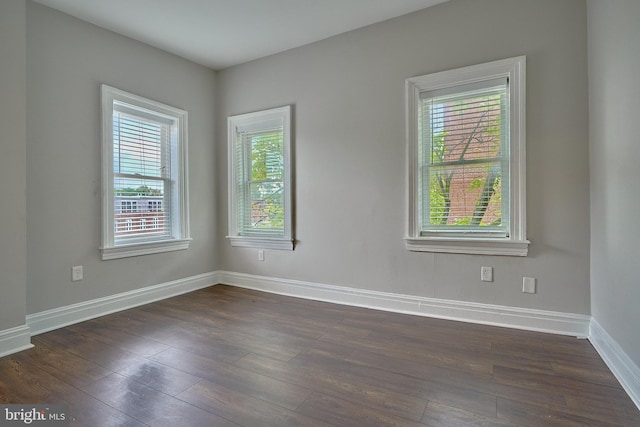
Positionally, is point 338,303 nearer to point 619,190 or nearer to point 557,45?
point 619,190

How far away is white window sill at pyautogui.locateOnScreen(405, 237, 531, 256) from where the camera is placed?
2.70 m

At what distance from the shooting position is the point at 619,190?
78.5 inches

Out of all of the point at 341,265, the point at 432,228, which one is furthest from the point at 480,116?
the point at 341,265

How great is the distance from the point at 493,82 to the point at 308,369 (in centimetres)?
274

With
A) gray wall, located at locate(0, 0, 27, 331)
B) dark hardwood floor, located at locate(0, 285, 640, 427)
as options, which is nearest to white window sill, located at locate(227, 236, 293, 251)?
dark hardwood floor, located at locate(0, 285, 640, 427)

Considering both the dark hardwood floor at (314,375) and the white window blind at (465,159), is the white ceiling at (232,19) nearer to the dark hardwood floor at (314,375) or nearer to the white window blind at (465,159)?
the white window blind at (465,159)

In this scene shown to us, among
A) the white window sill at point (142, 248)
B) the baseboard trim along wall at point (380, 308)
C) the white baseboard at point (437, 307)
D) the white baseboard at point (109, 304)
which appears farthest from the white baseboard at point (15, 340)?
the white baseboard at point (437, 307)

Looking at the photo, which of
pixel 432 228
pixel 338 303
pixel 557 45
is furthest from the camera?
pixel 338 303

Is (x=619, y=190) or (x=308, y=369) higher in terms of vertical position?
(x=619, y=190)

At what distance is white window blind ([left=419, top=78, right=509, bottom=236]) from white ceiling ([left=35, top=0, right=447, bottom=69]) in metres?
0.94

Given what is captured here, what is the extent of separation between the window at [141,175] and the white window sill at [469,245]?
109 inches

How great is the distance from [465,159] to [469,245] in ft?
2.53

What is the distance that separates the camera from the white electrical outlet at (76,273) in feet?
9.82

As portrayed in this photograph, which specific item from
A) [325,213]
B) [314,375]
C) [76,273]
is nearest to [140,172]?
[76,273]
